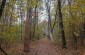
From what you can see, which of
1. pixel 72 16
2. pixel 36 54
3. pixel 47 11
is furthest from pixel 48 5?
pixel 36 54

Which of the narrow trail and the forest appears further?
the narrow trail

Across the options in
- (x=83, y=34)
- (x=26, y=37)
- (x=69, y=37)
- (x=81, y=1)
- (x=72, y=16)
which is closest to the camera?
(x=81, y=1)

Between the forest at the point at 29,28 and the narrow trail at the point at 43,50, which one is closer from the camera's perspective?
the forest at the point at 29,28

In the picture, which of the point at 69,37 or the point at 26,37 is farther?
the point at 69,37

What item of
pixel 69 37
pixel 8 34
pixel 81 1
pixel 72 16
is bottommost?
pixel 69 37

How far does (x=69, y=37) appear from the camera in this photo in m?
23.3

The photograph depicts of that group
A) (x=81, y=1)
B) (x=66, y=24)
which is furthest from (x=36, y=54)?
(x=66, y=24)

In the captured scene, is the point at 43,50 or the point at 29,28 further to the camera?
the point at 43,50

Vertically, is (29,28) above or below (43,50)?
above

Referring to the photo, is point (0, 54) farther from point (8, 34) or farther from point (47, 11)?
point (47, 11)

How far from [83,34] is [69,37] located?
8.04 feet

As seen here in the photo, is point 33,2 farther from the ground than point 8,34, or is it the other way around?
point 33,2

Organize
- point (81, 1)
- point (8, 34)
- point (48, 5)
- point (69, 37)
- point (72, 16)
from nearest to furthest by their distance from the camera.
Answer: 1. point (8, 34)
2. point (81, 1)
3. point (72, 16)
4. point (69, 37)
5. point (48, 5)

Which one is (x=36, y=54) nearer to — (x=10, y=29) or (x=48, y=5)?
(x=10, y=29)
